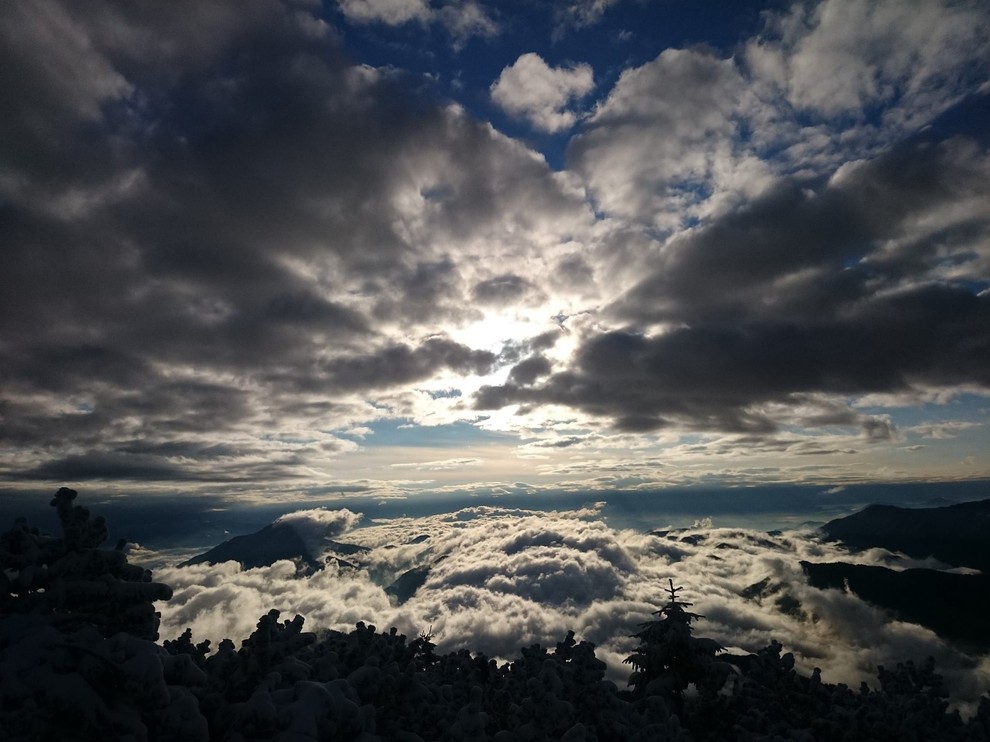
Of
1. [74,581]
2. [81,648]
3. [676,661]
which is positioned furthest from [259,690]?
[676,661]

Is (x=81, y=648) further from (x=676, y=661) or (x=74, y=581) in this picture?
(x=676, y=661)

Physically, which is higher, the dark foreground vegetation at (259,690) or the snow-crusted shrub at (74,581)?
the snow-crusted shrub at (74,581)

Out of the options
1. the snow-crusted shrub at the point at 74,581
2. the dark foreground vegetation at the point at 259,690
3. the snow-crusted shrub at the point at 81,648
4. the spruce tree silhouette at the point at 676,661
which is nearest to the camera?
the snow-crusted shrub at the point at 81,648

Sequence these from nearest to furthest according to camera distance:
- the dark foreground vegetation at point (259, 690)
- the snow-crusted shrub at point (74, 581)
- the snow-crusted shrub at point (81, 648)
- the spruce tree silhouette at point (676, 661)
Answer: the snow-crusted shrub at point (81, 648), the dark foreground vegetation at point (259, 690), the snow-crusted shrub at point (74, 581), the spruce tree silhouette at point (676, 661)

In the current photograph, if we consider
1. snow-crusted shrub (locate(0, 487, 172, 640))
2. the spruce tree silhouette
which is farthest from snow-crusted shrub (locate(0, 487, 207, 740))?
the spruce tree silhouette

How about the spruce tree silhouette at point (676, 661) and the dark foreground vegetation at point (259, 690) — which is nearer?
the dark foreground vegetation at point (259, 690)

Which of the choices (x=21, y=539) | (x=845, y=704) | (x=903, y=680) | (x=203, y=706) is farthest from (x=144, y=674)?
(x=903, y=680)

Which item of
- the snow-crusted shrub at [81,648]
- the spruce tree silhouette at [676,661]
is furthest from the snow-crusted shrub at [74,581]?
the spruce tree silhouette at [676,661]

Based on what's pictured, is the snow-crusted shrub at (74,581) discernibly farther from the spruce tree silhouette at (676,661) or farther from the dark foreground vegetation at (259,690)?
the spruce tree silhouette at (676,661)

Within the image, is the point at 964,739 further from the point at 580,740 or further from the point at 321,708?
the point at 321,708
